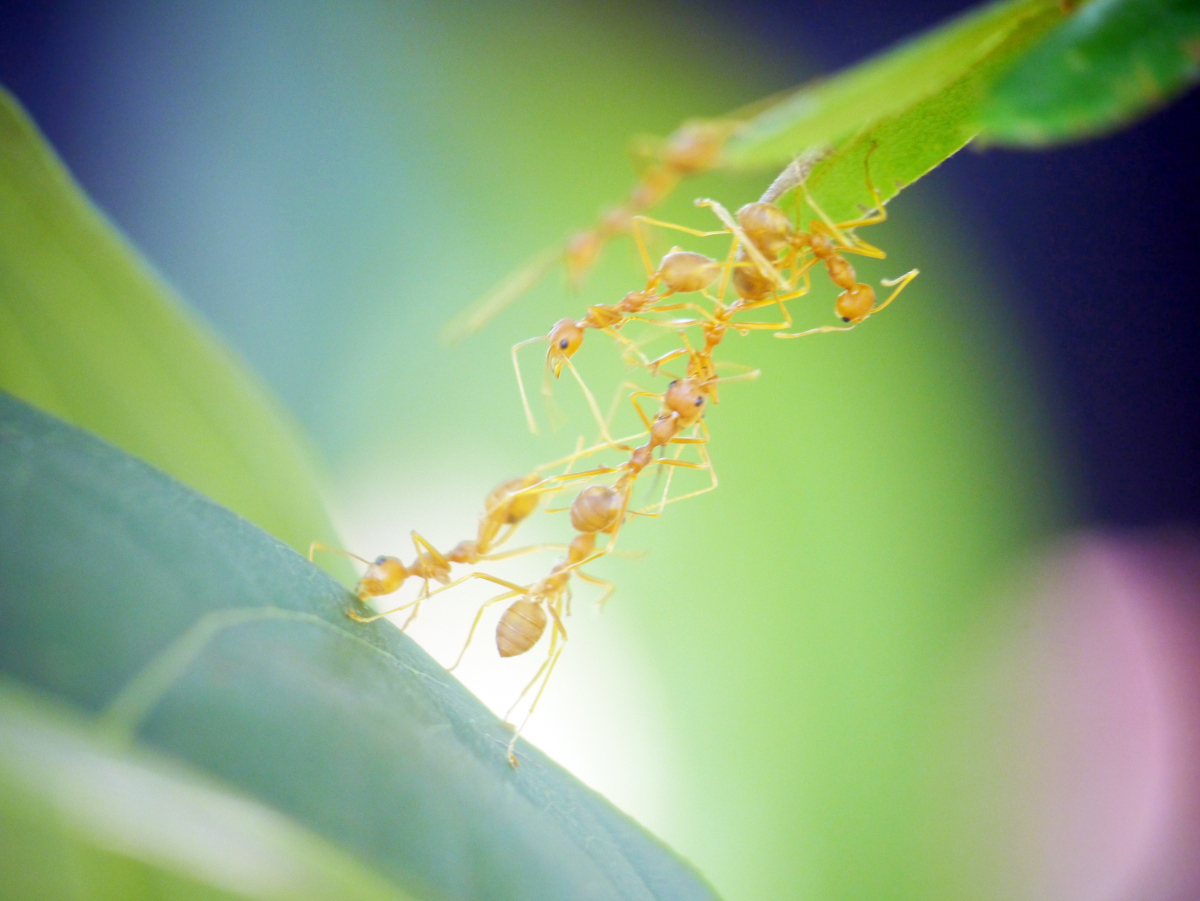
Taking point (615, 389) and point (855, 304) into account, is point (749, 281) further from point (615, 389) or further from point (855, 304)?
point (615, 389)

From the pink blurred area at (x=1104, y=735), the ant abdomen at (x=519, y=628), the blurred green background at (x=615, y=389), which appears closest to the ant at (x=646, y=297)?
the ant abdomen at (x=519, y=628)

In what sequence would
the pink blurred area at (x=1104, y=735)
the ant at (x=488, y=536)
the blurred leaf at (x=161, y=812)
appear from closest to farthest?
the blurred leaf at (x=161, y=812)
the ant at (x=488, y=536)
the pink blurred area at (x=1104, y=735)

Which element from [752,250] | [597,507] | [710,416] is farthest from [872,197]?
[710,416]

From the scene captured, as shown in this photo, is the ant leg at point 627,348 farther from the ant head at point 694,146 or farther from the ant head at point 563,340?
the ant head at point 694,146

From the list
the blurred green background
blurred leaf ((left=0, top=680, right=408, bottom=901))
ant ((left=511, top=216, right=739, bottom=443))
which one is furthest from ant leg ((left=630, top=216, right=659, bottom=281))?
the blurred green background

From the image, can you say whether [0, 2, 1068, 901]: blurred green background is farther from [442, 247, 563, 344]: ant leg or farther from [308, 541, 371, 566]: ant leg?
[442, 247, 563, 344]: ant leg
